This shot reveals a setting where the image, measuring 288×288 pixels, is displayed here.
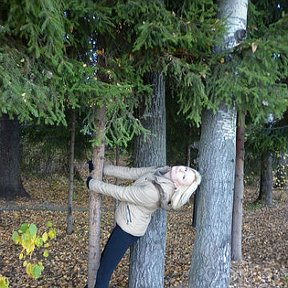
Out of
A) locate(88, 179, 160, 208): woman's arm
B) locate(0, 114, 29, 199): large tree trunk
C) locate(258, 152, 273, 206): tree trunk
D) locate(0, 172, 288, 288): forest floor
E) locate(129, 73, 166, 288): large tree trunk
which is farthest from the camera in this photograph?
locate(258, 152, 273, 206): tree trunk

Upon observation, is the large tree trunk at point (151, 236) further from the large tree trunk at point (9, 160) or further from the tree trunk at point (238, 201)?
the large tree trunk at point (9, 160)

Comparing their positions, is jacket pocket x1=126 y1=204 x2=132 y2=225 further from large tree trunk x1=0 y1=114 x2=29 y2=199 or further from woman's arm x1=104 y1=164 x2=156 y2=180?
large tree trunk x1=0 y1=114 x2=29 y2=199

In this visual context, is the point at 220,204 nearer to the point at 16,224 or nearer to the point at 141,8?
the point at 141,8

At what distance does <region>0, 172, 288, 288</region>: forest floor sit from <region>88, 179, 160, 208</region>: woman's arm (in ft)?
7.02

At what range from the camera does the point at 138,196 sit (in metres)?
3.75

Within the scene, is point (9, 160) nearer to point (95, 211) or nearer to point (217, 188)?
point (95, 211)

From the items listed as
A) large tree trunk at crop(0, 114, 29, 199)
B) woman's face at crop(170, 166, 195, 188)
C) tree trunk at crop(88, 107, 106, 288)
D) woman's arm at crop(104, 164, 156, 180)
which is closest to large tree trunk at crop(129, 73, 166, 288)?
woman's arm at crop(104, 164, 156, 180)

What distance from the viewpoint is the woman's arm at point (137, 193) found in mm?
3715

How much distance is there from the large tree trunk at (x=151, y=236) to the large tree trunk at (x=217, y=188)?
53 centimetres

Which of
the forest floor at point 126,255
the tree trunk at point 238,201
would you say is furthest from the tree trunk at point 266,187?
the tree trunk at point 238,201

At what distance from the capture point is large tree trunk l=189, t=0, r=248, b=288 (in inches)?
172

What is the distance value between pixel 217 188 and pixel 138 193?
3.78 feet

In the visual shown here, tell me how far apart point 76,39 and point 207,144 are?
1931 mm

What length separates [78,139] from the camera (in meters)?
9.59
